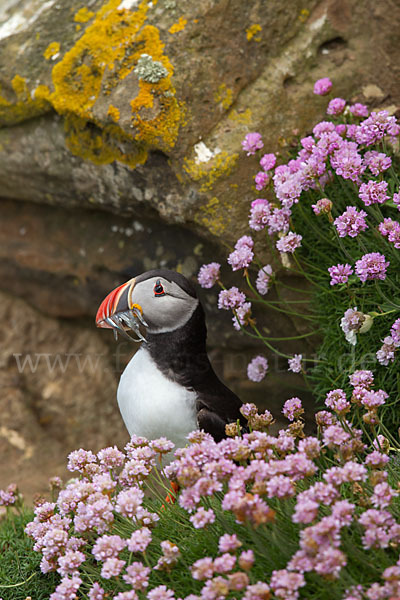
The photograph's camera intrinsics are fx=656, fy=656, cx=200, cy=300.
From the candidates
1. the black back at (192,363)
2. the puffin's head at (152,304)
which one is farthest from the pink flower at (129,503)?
the puffin's head at (152,304)

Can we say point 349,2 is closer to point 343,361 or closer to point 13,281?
point 343,361

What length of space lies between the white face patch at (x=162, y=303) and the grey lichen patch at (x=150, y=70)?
1.35 m

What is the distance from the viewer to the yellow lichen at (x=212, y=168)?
13.3 feet

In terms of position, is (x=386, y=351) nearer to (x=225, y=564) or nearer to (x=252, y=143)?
(x=252, y=143)

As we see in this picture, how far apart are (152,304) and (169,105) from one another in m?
1.37

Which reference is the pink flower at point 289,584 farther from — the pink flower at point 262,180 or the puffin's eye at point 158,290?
the pink flower at point 262,180

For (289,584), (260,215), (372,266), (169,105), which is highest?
(169,105)

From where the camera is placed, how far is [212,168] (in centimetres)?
407

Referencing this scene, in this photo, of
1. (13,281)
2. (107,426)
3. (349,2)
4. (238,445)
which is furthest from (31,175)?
(238,445)

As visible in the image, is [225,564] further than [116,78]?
No

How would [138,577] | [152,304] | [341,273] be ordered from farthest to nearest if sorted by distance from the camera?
[152,304] < [341,273] < [138,577]

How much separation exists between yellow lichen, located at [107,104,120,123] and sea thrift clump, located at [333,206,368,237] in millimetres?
1631

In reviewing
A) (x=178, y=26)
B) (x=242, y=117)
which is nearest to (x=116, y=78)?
(x=178, y=26)

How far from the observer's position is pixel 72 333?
18.9 ft
